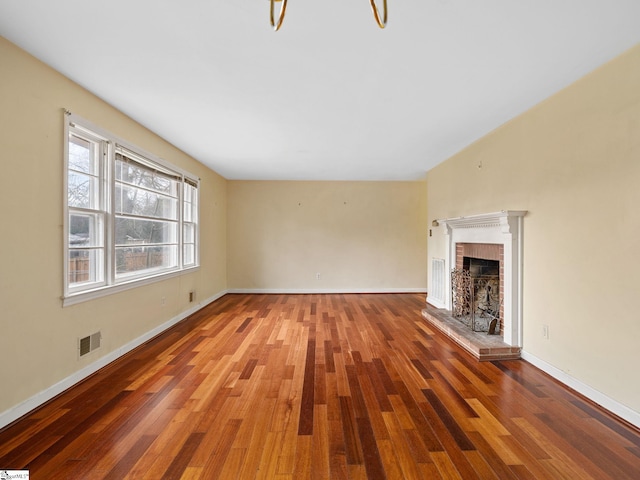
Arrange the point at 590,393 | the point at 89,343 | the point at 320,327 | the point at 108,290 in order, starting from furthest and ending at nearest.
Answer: the point at 320,327 → the point at 108,290 → the point at 89,343 → the point at 590,393

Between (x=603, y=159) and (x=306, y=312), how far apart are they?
4.05 meters

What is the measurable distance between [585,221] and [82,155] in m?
4.34

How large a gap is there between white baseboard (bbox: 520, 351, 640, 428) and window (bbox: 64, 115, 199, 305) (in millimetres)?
4183

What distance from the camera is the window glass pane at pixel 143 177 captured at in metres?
3.18

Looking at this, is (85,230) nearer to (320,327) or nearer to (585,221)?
(320,327)

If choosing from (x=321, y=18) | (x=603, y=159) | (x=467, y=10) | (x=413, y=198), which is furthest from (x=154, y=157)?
(x=413, y=198)

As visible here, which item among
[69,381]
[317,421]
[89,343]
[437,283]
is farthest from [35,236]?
[437,283]

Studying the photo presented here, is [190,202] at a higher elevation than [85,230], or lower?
higher

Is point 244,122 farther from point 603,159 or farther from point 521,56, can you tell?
point 603,159

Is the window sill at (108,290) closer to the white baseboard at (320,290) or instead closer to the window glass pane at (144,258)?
the window glass pane at (144,258)

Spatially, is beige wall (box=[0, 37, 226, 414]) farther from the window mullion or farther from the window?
the window mullion

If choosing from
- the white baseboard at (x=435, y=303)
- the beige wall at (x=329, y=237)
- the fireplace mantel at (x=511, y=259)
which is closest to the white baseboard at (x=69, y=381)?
the beige wall at (x=329, y=237)

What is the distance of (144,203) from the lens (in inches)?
144

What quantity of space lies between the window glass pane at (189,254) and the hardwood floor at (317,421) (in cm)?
181
